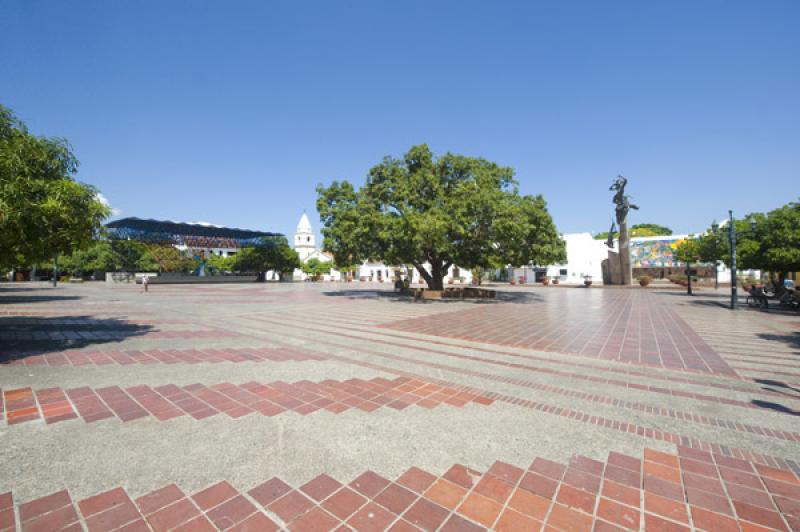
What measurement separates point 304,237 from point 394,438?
9126 cm

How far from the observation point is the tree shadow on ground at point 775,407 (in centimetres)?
417

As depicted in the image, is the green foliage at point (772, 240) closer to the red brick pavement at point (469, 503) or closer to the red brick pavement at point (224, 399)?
the red brick pavement at point (469, 503)

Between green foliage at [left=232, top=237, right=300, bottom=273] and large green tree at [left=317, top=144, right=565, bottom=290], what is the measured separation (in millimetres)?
34047

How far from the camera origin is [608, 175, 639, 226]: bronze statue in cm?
3652

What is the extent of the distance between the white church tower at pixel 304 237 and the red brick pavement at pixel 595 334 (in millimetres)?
80518

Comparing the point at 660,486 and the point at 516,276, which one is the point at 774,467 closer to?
the point at 660,486

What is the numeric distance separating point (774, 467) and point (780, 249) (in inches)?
647

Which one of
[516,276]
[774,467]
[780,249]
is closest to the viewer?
[774,467]

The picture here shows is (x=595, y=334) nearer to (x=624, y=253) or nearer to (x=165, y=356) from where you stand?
(x=165, y=356)

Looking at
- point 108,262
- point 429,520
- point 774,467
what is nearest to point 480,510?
point 429,520

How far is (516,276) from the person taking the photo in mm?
54312

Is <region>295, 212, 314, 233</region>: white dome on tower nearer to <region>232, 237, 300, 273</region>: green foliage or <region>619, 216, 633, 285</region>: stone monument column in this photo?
<region>232, 237, 300, 273</region>: green foliage

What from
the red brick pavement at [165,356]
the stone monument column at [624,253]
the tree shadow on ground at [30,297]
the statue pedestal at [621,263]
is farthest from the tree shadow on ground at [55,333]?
the statue pedestal at [621,263]

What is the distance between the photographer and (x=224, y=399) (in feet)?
14.2
